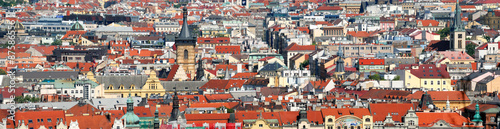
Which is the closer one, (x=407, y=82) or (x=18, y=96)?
(x=18, y=96)

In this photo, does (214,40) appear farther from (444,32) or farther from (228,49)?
(444,32)

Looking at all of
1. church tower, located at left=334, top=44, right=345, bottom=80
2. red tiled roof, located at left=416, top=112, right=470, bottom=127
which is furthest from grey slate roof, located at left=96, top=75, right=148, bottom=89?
red tiled roof, located at left=416, top=112, right=470, bottom=127

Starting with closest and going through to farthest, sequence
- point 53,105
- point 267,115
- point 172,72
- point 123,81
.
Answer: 1. point 267,115
2. point 53,105
3. point 123,81
4. point 172,72

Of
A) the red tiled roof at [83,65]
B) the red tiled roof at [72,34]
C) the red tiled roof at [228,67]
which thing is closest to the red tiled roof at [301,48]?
the red tiled roof at [228,67]

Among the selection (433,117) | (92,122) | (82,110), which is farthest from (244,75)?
(433,117)

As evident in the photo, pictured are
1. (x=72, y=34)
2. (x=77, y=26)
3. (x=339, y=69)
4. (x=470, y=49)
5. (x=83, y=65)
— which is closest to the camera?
(x=339, y=69)

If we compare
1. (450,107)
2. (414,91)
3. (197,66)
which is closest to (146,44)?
(197,66)

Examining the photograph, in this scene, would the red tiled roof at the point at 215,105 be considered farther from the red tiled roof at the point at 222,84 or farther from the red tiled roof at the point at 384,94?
the red tiled roof at the point at 222,84

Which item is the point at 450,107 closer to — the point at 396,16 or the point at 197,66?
the point at 197,66
